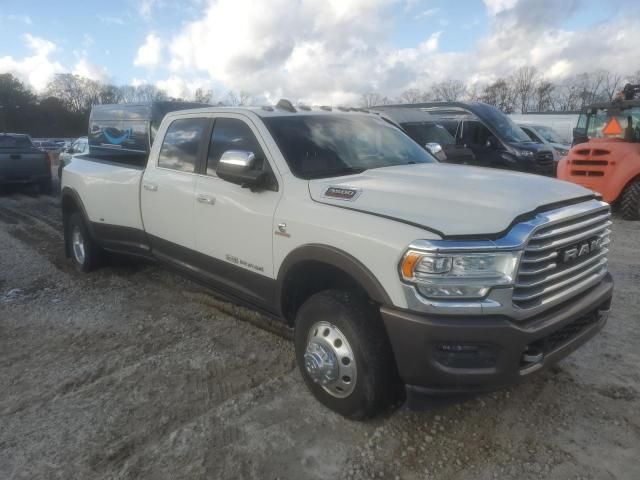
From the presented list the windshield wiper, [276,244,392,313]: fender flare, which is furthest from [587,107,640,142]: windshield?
[276,244,392,313]: fender flare

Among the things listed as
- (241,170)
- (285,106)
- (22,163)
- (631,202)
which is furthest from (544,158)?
(22,163)

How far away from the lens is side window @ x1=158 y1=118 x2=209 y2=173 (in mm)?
4234

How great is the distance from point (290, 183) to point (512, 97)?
263 feet

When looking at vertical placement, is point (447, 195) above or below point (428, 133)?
below

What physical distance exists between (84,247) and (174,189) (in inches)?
94.1

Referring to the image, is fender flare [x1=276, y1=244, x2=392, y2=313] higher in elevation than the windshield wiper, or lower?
lower

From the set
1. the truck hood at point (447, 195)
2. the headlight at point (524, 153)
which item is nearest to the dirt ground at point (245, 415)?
the truck hood at point (447, 195)

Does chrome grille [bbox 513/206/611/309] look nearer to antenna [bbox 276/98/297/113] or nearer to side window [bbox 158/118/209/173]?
antenna [bbox 276/98/297/113]

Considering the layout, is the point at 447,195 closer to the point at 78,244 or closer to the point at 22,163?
the point at 78,244

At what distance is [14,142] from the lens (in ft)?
43.7

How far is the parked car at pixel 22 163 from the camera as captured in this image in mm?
12898

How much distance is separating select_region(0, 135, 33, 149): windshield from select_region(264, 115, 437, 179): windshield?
483 inches

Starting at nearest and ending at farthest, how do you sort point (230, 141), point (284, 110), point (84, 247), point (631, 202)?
point (230, 141)
point (284, 110)
point (84, 247)
point (631, 202)

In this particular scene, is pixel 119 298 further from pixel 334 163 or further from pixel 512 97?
pixel 512 97
